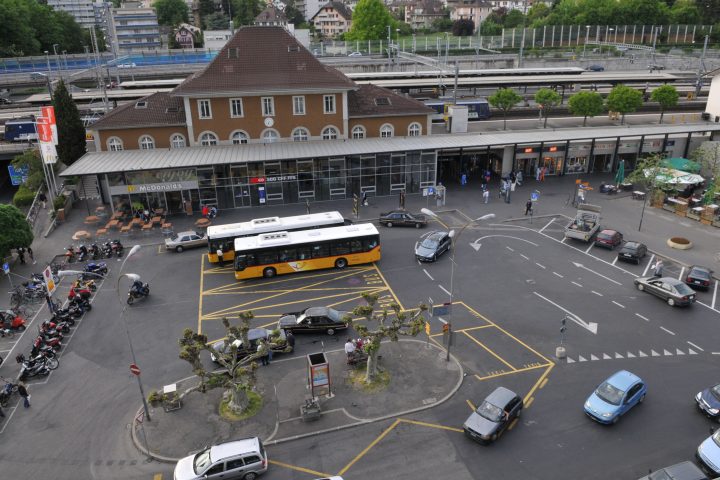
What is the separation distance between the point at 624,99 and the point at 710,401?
4871cm

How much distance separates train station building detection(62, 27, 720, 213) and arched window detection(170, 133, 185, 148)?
10cm

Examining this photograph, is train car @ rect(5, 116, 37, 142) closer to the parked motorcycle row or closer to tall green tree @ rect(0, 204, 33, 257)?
tall green tree @ rect(0, 204, 33, 257)

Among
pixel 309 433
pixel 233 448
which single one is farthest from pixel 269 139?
pixel 233 448

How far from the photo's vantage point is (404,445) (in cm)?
2280

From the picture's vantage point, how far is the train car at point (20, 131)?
63.0 meters

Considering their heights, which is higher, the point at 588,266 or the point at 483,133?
the point at 483,133

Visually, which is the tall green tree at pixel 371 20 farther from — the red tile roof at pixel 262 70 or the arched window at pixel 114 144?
the arched window at pixel 114 144

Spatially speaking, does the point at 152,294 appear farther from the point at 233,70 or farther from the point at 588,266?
the point at 588,266

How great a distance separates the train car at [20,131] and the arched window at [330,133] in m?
36.0

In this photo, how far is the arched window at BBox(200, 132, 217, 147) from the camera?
176ft

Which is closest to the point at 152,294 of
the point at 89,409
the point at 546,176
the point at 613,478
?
the point at 89,409

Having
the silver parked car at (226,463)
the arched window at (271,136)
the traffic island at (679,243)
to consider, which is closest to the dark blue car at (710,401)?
the silver parked car at (226,463)

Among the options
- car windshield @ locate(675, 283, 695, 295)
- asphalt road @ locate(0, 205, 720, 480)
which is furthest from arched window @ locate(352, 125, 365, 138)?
car windshield @ locate(675, 283, 695, 295)

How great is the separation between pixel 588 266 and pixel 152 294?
1246 inches
